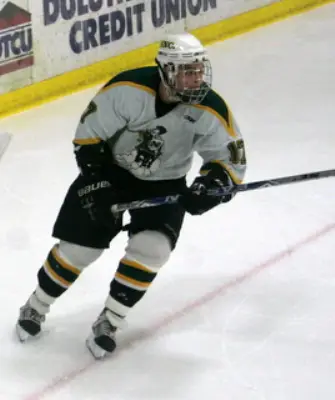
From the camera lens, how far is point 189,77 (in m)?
2.18

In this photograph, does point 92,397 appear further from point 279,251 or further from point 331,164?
point 331,164

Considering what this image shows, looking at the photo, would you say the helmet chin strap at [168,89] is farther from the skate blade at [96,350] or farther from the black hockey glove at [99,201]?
the skate blade at [96,350]

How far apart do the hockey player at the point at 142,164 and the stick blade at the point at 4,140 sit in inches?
58.0

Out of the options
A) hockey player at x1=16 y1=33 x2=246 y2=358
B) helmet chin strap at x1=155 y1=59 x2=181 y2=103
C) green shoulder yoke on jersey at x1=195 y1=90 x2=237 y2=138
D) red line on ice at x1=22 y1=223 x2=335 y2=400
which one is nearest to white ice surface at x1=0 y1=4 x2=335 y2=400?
red line on ice at x1=22 y1=223 x2=335 y2=400

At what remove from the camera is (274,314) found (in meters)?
2.71

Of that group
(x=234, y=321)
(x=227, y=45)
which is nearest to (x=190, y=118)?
(x=234, y=321)

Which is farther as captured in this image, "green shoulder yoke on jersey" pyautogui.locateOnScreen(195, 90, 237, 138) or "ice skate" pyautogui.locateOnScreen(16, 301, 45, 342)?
"ice skate" pyautogui.locateOnScreen(16, 301, 45, 342)

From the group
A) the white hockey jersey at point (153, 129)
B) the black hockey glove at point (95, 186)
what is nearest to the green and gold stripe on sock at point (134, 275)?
the black hockey glove at point (95, 186)

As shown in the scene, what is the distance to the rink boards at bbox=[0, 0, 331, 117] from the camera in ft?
14.0

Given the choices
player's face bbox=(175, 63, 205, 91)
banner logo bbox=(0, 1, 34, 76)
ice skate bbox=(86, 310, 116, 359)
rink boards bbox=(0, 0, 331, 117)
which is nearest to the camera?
player's face bbox=(175, 63, 205, 91)

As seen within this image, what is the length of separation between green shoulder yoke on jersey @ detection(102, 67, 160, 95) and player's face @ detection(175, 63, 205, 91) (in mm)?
115

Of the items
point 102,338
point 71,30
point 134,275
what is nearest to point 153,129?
point 134,275

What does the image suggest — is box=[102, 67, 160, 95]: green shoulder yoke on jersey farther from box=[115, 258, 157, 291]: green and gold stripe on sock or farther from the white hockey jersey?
box=[115, 258, 157, 291]: green and gold stripe on sock

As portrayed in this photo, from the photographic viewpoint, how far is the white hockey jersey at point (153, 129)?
228cm
